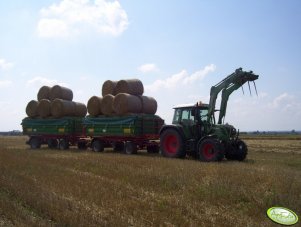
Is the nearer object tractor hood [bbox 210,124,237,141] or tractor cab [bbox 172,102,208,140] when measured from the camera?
tractor hood [bbox 210,124,237,141]

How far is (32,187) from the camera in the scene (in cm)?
851

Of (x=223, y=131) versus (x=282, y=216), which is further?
(x=223, y=131)

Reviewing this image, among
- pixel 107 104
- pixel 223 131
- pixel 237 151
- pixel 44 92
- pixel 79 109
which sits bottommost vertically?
pixel 237 151

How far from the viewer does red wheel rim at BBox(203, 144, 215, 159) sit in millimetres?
14914

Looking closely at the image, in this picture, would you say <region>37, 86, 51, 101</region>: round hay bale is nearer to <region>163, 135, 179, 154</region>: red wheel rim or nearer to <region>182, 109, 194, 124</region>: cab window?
<region>163, 135, 179, 154</region>: red wheel rim

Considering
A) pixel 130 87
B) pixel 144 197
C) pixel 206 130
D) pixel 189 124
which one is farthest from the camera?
pixel 130 87

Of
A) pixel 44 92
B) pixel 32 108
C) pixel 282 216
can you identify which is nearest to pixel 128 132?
pixel 44 92

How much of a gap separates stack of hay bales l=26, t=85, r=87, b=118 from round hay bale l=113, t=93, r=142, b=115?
498 centimetres

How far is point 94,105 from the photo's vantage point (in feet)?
67.7

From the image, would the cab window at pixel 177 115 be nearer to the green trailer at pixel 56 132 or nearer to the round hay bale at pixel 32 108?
the green trailer at pixel 56 132

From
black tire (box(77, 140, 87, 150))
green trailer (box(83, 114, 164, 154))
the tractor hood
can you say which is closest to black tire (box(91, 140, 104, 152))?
green trailer (box(83, 114, 164, 154))

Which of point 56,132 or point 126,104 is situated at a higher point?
point 126,104

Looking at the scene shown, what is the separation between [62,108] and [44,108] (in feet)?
4.51

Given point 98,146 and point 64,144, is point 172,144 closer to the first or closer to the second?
point 98,146
